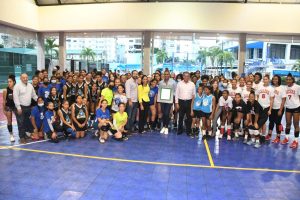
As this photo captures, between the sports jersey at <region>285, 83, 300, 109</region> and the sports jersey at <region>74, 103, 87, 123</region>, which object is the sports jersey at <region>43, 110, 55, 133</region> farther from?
the sports jersey at <region>285, 83, 300, 109</region>

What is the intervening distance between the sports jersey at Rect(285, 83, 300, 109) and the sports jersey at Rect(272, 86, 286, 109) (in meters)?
0.10

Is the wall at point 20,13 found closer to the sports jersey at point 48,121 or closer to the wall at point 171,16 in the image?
the wall at point 171,16

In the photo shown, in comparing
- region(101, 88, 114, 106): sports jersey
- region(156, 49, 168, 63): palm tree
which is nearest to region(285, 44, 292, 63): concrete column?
region(156, 49, 168, 63): palm tree

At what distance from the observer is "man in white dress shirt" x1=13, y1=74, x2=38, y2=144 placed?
221 inches

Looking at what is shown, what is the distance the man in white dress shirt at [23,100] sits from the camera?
5607mm

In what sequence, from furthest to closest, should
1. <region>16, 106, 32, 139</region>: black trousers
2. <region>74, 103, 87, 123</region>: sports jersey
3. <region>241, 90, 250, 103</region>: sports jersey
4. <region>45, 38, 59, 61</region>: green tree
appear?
<region>45, 38, 59, 61</region>: green tree < <region>241, 90, 250, 103</region>: sports jersey < <region>74, 103, 87, 123</region>: sports jersey < <region>16, 106, 32, 139</region>: black trousers

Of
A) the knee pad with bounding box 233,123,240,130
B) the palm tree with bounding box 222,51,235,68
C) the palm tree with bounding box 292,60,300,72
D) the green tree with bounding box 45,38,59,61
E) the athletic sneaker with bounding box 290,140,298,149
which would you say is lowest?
the athletic sneaker with bounding box 290,140,298,149

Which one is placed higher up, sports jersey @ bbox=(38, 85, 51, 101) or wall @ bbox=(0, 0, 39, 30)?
wall @ bbox=(0, 0, 39, 30)

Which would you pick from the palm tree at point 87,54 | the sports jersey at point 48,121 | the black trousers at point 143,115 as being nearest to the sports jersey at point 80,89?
the sports jersey at point 48,121

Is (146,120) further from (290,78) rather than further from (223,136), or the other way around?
(290,78)

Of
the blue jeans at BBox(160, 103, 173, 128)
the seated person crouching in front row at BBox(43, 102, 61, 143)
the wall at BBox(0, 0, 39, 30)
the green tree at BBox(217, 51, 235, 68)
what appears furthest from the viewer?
the green tree at BBox(217, 51, 235, 68)

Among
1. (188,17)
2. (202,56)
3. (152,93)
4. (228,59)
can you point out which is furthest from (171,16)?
(152,93)

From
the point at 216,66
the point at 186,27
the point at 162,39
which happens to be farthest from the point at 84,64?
the point at 216,66

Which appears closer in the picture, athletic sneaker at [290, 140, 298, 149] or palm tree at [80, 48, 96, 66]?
athletic sneaker at [290, 140, 298, 149]
